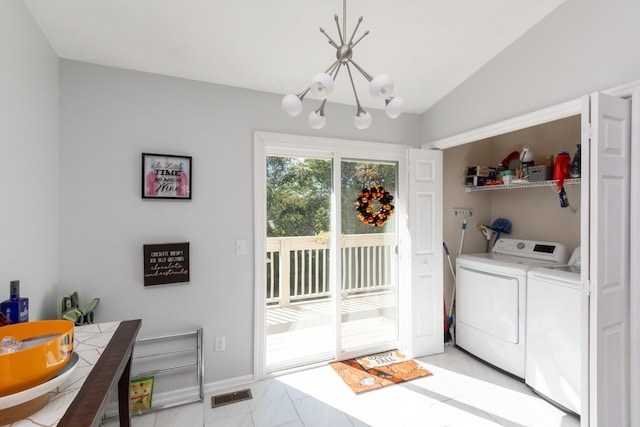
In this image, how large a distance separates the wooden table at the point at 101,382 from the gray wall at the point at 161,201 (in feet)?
2.71

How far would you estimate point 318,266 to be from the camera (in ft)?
9.70

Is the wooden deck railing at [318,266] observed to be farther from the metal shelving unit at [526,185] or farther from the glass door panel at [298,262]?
the metal shelving unit at [526,185]

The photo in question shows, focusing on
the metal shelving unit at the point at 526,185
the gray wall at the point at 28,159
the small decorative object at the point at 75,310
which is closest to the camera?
the gray wall at the point at 28,159

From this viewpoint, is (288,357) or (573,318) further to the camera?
(288,357)

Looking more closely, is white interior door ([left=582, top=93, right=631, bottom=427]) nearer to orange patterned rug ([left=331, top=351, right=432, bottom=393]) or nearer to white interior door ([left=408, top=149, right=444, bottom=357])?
orange patterned rug ([left=331, top=351, right=432, bottom=393])

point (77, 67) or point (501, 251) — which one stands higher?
point (77, 67)

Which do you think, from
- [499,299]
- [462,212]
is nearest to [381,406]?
[499,299]

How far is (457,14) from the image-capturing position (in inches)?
78.6

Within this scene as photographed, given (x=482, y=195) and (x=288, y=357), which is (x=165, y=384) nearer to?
(x=288, y=357)

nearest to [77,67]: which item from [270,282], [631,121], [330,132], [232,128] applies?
[232,128]

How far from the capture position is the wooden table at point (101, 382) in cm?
82

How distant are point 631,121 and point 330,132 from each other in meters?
2.01

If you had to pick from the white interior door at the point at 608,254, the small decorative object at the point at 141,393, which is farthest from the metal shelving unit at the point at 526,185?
the small decorative object at the point at 141,393

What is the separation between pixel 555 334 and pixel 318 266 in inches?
77.9
